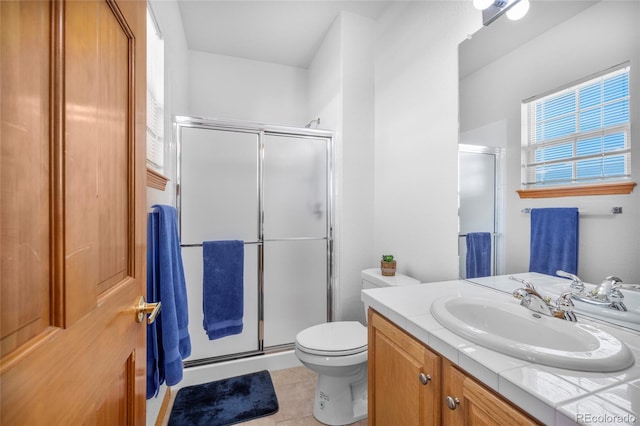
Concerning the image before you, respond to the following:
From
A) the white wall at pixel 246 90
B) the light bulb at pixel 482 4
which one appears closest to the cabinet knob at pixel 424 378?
the light bulb at pixel 482 4

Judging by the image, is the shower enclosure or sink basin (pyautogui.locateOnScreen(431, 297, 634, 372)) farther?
the shower enclosure

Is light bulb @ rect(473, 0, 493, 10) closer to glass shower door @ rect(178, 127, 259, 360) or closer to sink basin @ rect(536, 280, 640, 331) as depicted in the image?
sink basin @ rect(536, 280, 640, 331)

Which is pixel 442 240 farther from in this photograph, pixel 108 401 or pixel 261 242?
pixel 108 401

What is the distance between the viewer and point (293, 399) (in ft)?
5.82

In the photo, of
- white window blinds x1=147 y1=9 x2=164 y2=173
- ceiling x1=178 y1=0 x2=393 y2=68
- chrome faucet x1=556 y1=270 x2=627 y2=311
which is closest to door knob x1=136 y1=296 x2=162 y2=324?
white window blinds x1=147 y1=9 x2=164 y2=173

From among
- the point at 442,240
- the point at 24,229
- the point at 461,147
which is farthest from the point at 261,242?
the point at 24,229

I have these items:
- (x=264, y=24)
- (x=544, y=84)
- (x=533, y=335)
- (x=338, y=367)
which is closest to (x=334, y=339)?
(x=338, y=367)

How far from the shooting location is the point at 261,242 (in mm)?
2125

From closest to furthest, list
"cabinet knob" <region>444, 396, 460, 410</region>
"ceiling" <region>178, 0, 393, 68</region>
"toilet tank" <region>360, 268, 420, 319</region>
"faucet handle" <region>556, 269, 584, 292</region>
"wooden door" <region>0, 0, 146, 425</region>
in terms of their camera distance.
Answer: "wooden door" <region>0, 0, 146, 425</region> < "cabinet knob" <region>444, 396, 460, 410</region> < "faucet handle" <region>556, 269, 584, 292</region> < "toilet tank" <region>360, 268, 420, 319</region> < "ceiling" <region>178, 0, 393, 68</region>

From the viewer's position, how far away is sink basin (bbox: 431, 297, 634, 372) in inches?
24.9

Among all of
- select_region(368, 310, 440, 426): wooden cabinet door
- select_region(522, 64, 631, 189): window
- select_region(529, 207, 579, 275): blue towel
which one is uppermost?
select_region(522, 64, 631, 189): window

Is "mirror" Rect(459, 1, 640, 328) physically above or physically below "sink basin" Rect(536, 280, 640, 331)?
above

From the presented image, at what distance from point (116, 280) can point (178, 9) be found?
86.7 inches

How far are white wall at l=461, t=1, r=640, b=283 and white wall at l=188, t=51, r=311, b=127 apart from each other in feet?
6.58
